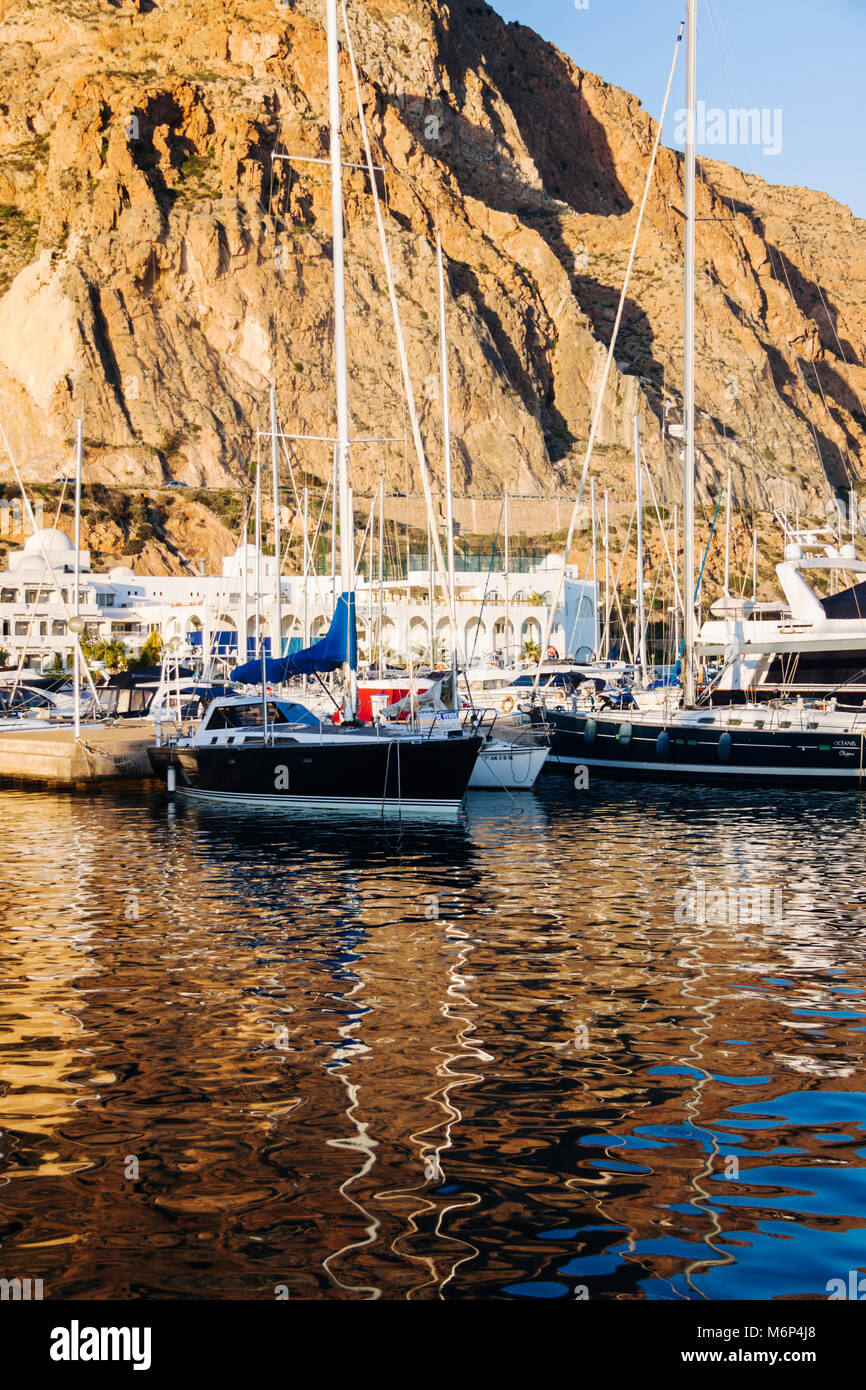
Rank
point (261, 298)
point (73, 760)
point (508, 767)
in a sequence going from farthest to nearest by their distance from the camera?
point (261, 298), point (73, 760), point (508, 767)

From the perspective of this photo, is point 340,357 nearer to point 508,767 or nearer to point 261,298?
point 508,767

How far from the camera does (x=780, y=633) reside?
39.7 meters

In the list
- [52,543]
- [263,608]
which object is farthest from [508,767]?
[52,543]

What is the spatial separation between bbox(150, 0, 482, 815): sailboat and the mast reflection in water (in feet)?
22.3

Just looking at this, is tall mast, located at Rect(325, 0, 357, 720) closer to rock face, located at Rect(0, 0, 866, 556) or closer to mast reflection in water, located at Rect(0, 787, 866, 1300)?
mast reflection in water, located at Rect(0, 787, 866, 1300)

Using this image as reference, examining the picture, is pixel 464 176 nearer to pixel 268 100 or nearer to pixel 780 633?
pixel 268 100

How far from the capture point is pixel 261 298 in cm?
13462

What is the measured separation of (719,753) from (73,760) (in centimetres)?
1685

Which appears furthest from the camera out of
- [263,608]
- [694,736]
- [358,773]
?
[263,608]

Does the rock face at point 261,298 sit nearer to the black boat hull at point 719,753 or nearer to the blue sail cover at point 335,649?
the black boat hull at point 719,753

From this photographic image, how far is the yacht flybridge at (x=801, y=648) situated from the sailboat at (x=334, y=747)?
1221cm

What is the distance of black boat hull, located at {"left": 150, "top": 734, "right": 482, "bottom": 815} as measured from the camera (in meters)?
27.0

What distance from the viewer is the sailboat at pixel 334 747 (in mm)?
27156
